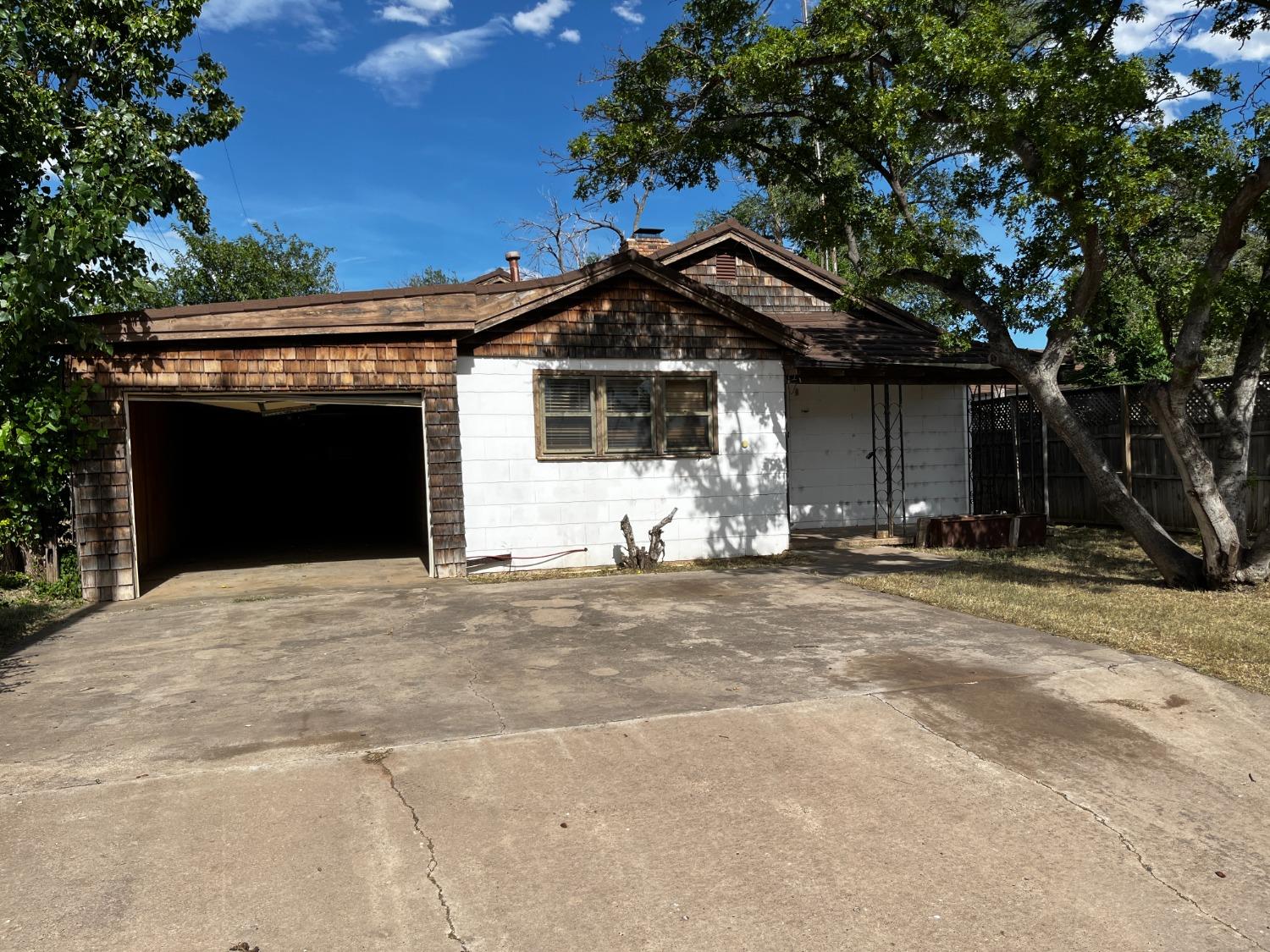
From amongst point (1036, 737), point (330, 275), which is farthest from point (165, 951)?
point (330, 275)

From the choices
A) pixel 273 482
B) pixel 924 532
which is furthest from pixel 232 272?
pixel 924 532

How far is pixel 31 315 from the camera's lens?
8594mm

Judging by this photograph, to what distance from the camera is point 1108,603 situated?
27.7ft

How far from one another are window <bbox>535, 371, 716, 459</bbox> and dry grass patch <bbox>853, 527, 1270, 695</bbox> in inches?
131

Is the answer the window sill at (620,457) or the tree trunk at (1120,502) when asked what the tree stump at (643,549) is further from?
the tree trunk at (1120,502)

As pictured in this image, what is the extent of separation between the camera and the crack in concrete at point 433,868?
10.1 ft

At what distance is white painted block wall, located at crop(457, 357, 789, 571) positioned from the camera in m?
11.0

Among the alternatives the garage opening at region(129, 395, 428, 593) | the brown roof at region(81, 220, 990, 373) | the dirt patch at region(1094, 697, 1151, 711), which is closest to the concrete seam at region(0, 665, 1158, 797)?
the dirt patch at region(1094, 697, 1151, 711)

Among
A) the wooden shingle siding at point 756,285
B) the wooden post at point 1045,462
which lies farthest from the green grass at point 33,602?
the wooden post at point 1045,462

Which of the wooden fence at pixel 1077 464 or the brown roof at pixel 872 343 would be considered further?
the brown roof at pixel 872 343

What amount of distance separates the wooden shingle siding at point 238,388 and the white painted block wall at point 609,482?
0.25m

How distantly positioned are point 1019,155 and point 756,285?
7475 millimetres

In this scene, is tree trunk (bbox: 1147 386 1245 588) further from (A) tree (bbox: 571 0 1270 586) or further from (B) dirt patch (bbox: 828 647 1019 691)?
(B) dirt patch (bbox: 828 647 1019 691)

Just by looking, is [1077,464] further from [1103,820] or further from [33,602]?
[33,602]
